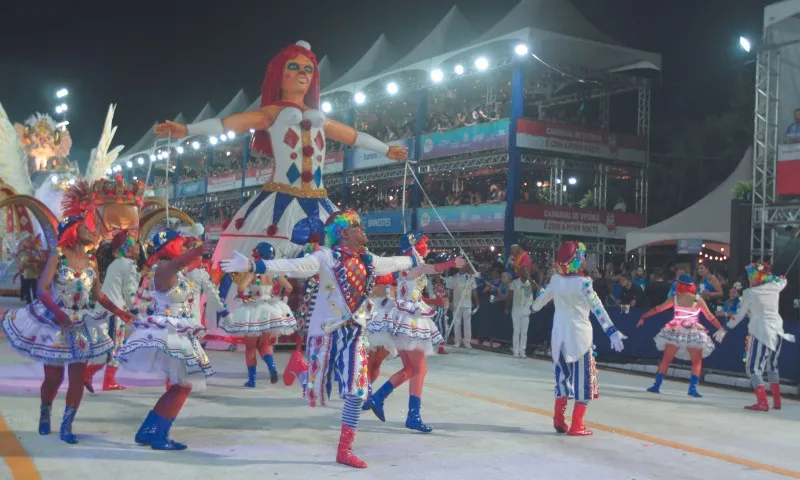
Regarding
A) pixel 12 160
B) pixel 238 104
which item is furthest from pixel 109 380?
pixel 238 104

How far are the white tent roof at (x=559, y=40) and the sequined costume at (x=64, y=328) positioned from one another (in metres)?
17.9

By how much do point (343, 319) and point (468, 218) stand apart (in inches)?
721

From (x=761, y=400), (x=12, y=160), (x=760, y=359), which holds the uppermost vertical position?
(x=12, y=160)

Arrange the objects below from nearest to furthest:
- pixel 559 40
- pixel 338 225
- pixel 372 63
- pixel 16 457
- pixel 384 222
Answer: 1. pixel 16 457
2. pixel 338 225
3. pixel 559 40
4. pixel 384 222
5. pixel 372 63

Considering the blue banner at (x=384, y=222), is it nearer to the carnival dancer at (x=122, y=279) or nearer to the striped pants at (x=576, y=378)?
the carnival dancer at (x=122, y=279)

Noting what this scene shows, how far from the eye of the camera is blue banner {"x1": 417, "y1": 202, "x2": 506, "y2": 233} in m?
23.2

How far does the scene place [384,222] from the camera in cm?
2712

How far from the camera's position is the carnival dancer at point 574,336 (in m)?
7.53

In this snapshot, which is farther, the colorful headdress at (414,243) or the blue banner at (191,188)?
the blue banner at (191,188)

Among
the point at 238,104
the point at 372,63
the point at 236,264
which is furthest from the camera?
the point at 238,104

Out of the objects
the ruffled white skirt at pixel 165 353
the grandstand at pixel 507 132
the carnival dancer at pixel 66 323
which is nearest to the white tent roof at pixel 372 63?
the grandstand at pixel 507 132

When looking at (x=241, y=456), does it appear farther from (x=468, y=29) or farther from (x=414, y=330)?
(x=468, y=29)

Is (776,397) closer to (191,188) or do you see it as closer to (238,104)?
(238,104)

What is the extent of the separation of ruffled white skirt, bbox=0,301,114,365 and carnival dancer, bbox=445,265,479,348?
10.6 metres
